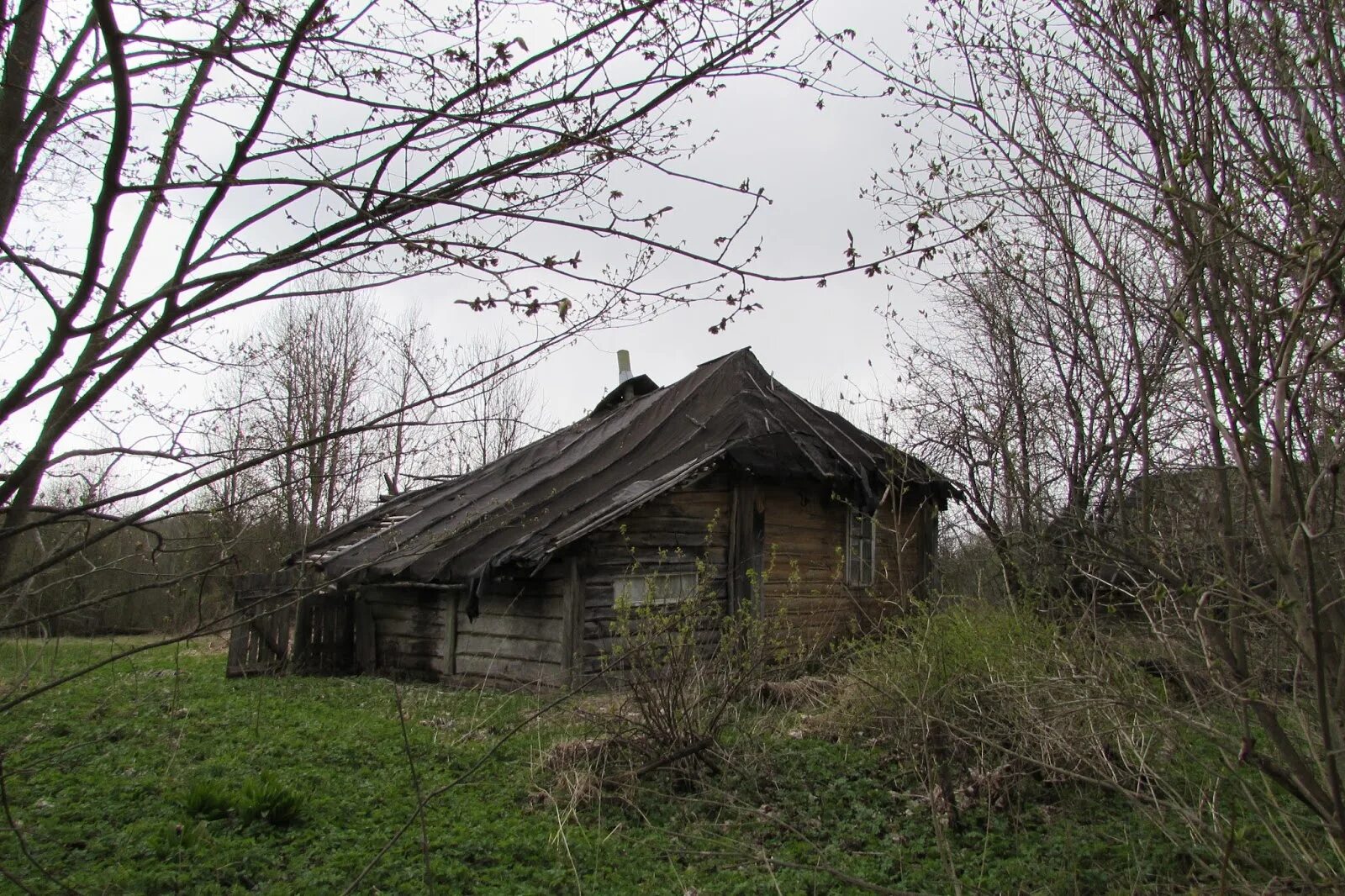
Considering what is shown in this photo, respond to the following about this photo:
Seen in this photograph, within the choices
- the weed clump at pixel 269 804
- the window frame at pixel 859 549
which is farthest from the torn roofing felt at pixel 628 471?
the weed clump at pixel 269 804

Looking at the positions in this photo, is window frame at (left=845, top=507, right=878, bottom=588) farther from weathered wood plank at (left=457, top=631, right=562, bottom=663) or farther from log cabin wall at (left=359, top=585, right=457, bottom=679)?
log cabin wall at (left=359, top=585, right=457, bottom=679)

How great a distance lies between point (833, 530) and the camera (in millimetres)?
13023

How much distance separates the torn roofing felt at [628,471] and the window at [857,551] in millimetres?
505

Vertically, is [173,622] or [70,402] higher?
[70,402]

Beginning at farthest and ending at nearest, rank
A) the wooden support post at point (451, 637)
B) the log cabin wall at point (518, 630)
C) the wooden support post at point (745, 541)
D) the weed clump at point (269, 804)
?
the wooden support post at point (451, 637)
the wooden support post at point (745, 541)
the log cabin wall at point (518, 630)
the weed clump at point (269, 804)

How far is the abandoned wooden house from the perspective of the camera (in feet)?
33.4

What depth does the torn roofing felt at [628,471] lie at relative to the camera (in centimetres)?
1036

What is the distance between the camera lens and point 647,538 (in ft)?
35.1

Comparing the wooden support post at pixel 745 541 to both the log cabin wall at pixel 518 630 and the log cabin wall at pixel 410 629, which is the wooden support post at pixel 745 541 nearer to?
the log cabin wall at pixel 518 630

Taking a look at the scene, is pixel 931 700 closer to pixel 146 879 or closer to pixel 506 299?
pixel 506 299

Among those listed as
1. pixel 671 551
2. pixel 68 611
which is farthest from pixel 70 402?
pixel 671 551

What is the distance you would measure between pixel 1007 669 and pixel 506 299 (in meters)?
4.58

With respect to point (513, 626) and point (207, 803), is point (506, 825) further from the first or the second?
point (513, 626)

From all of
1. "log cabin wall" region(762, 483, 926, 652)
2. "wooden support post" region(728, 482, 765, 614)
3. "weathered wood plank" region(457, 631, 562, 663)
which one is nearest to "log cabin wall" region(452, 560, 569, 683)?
"weathered wood plank" region(457, 631, 562, 663)
